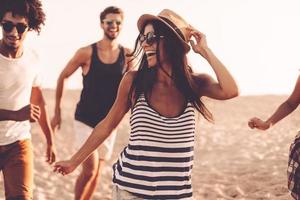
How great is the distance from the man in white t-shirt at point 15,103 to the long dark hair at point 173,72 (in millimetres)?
1595

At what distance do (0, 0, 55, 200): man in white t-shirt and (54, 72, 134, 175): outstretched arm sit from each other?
114cm

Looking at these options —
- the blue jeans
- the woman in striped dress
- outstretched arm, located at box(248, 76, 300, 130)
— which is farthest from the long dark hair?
outstretched arm, located at box(248, 76, 300, 130)

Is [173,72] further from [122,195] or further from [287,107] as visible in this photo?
[287,107]

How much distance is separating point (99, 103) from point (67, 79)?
0.64 m

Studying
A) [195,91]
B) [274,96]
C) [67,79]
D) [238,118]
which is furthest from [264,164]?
[274,96]

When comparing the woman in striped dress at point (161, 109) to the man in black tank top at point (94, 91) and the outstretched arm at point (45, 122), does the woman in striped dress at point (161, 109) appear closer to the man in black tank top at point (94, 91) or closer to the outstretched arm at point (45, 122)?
the outstretched arm at point (45, 122)

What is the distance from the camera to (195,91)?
13.3ft

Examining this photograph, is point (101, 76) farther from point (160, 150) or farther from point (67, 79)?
point (160, 150)

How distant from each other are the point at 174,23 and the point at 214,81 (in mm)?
448

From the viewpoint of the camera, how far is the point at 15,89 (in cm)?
534

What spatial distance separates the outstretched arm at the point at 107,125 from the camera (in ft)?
13.2

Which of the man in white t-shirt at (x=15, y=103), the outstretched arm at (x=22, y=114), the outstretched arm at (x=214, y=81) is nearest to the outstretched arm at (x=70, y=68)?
the man in white t-shirt at (x=15, y=103)

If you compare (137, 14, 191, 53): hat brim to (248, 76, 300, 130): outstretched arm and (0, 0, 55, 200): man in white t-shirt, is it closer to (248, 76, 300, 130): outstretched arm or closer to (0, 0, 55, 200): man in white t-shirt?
(248, 76, 300, 130): outstretched arm

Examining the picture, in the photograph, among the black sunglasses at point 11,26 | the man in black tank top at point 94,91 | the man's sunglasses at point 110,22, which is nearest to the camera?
the black sunglasses at point 11,26
